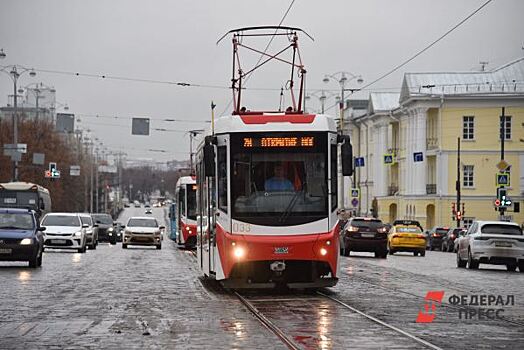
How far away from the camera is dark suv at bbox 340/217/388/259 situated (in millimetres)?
43034

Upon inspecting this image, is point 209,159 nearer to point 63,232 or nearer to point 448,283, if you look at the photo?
point 448,283

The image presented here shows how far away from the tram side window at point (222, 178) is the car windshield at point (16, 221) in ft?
40.1

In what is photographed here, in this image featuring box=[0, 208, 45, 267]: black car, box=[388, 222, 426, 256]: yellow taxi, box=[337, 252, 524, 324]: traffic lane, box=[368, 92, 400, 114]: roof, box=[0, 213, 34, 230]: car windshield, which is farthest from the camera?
box=[368, 92, 400, 114]: roof

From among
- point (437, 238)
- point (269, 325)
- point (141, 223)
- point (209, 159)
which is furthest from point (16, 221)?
point (437, 238)

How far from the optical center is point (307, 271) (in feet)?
66.7

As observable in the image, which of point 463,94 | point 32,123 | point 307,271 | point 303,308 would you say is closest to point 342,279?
point 307,271

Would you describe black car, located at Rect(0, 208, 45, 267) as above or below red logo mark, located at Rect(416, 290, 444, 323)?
above

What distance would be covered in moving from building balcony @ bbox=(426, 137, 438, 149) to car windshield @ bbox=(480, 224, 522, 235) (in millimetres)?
52865

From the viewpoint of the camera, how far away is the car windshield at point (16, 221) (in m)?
31.4

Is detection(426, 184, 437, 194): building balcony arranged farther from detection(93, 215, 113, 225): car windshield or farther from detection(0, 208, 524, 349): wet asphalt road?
detection(0, 208, 524, 349): wet asphalt road

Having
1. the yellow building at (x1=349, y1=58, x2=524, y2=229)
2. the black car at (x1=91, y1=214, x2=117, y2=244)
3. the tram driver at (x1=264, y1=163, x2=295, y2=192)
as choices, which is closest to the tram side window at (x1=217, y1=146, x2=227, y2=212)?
the tram driver at (x1=264, y1=163, x2=295, y2=192)

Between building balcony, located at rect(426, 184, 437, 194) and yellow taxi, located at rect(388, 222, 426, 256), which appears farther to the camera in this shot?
building balcony, located at rect(426, 184, 437, 194)

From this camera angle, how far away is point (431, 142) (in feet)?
288

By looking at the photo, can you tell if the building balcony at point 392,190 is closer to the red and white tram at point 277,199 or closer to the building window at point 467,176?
the building window at point 467,176
